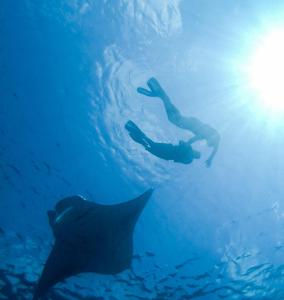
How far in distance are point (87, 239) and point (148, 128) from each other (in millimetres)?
4652

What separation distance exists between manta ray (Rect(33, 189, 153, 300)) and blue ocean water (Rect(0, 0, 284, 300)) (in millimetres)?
3228

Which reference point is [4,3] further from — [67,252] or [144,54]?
[67,252]

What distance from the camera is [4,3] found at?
11.3 metres

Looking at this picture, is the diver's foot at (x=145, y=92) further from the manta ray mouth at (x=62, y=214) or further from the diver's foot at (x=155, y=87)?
the manta ray mouth at (x=62, y=214)

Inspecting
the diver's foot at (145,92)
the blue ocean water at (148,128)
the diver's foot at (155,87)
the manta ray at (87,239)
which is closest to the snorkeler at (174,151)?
the diver's foot at (145,92)

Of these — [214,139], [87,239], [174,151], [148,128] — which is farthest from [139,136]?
[87,239]

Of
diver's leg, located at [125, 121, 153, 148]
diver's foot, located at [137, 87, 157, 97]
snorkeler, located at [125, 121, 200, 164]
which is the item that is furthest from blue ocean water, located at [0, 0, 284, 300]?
snorkeler, located at [125, 121, 200, 164]

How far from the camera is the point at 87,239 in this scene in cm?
1020

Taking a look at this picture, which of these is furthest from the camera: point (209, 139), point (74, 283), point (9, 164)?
point (74, 283)

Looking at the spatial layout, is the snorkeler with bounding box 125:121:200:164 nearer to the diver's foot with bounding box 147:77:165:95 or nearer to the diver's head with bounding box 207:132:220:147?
the diver's head with bounding box 207:132:220:147

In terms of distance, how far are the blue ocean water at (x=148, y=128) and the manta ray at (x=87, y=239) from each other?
3228 millimetres

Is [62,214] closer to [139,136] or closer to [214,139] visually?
[139,136]

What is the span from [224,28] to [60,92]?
21.0 ft

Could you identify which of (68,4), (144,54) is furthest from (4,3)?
(144,54)
